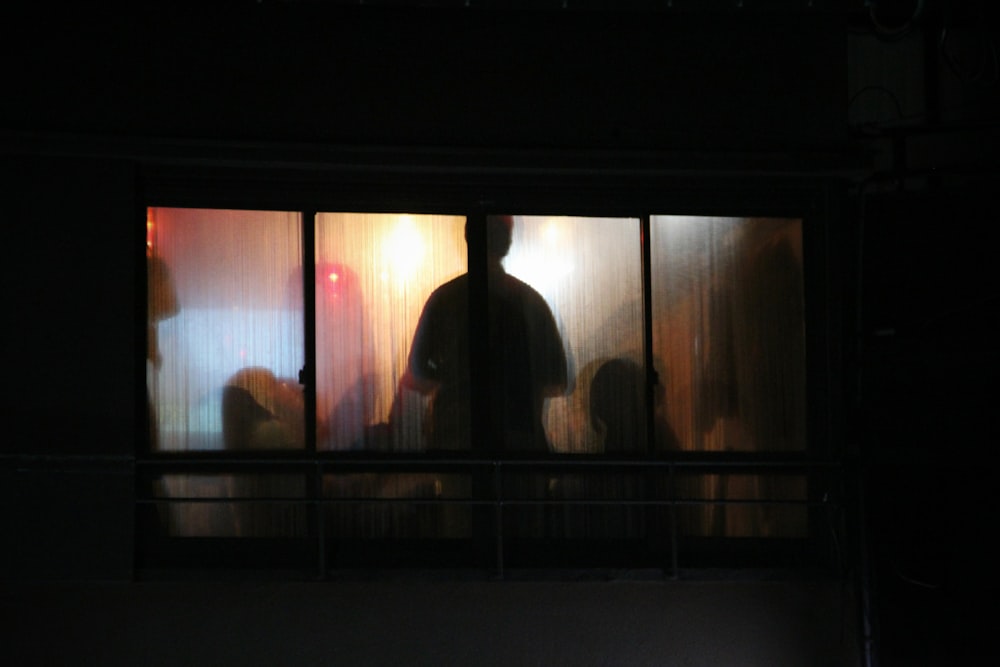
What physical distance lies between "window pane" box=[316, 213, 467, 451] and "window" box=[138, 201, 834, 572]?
0.01m

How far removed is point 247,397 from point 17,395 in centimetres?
137

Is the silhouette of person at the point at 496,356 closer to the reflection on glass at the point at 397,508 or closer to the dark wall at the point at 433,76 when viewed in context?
the reflection on glass at the point at 397,508

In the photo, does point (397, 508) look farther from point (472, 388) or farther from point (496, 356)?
point (496, 356)

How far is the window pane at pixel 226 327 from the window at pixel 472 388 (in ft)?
0.05

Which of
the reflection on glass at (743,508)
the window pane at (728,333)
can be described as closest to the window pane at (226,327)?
the window pane at (728,333)

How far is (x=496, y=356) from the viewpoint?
8.55m

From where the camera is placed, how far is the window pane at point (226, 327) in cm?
838

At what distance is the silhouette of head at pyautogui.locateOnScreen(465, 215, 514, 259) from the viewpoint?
855cm

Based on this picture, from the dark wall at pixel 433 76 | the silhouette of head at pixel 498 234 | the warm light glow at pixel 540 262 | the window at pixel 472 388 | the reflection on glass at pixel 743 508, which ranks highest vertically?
the dark wall at pixel 433 76

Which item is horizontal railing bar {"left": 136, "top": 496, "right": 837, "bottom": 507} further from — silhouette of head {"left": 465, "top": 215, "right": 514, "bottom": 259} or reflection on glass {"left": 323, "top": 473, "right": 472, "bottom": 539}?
silhouette of head {"left": 465, "top": 215, "right": 514, "bottom": 259}

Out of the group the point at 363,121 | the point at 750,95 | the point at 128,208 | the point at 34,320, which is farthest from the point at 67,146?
the point at 750,95

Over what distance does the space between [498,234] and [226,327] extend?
183 cm

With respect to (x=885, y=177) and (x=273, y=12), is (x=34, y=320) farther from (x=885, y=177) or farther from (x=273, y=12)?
(x=885, y=177)

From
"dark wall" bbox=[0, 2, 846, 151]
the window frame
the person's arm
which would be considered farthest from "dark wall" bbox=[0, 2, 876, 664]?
the person's arm
